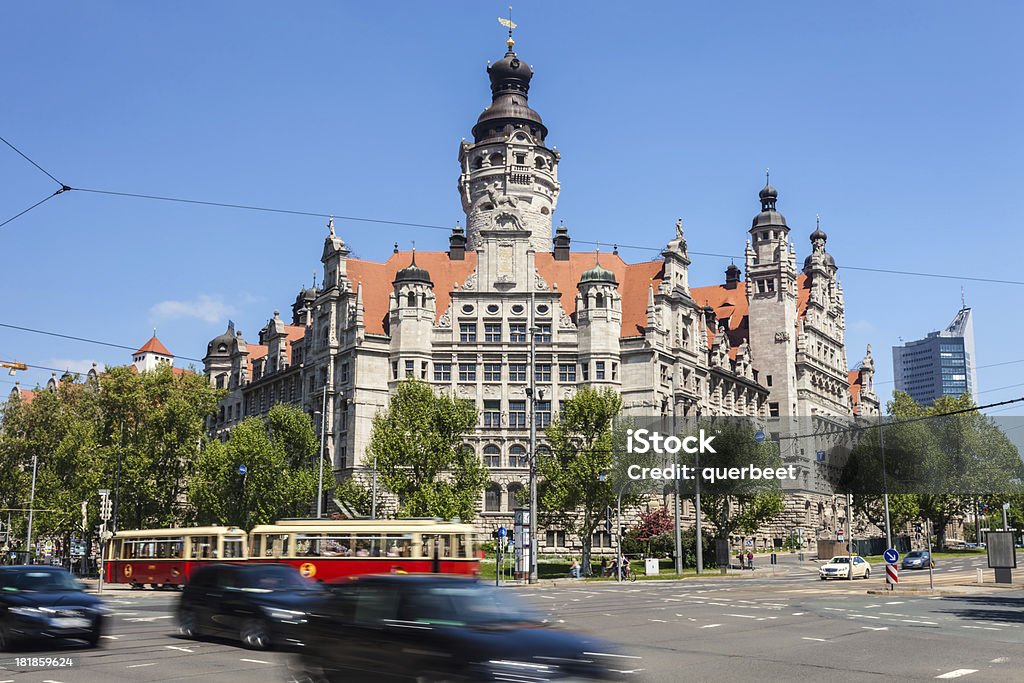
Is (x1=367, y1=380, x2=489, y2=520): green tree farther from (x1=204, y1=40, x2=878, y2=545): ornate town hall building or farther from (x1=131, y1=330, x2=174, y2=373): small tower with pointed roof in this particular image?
(x1=131, y1=330, x2=174, y2=373): small tower with pointed roof

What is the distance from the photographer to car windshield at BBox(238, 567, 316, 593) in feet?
65.1

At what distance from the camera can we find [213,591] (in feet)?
67.6

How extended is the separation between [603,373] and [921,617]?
187ft

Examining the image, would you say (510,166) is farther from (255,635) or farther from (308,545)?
(255,635)

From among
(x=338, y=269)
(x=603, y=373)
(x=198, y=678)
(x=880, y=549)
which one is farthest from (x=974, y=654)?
(x=880, y=549)

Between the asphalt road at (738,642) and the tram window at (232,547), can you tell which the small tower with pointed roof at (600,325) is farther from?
the asphalt road at (738,642)

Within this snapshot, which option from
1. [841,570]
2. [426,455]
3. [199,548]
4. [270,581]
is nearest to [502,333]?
[426,455]

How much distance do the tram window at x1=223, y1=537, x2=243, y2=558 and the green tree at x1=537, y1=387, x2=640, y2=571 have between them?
83.7 ft

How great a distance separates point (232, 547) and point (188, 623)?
27.3 m

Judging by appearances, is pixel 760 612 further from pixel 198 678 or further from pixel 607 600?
pixel 198 678

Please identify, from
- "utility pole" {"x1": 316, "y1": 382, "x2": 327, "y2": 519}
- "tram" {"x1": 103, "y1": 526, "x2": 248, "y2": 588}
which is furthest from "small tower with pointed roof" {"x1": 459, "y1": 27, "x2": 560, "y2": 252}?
"tram" {"x1": 103, "y1": 526, "x2": 248, "y2": 588}

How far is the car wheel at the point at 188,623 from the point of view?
21.1 m

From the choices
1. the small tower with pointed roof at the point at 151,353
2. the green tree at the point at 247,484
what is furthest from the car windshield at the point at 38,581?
the small tower with pointed roof at the point at 151,353

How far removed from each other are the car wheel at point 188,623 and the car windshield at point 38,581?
8.95 ft
